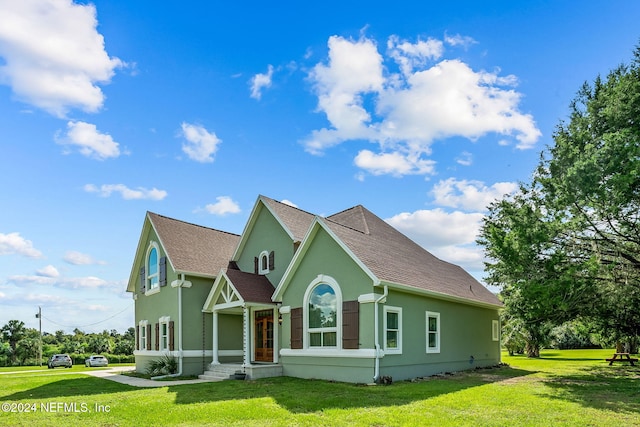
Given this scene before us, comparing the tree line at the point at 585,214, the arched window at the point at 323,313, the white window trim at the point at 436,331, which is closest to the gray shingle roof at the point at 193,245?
the arched window at the point at 323,313

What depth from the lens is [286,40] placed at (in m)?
16.7

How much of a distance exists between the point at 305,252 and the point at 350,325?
11.0 feet

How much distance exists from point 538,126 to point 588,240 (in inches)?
179

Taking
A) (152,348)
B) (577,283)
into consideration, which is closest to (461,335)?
(577,283)

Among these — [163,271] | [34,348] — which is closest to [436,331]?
[163,271]

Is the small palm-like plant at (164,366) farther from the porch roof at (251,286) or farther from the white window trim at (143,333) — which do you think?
the porch roof at (251,286)

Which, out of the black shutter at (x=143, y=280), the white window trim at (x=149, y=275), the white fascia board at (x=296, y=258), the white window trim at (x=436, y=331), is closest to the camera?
the white fascia board at (x=296, y=258)

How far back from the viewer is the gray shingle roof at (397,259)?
16.9m

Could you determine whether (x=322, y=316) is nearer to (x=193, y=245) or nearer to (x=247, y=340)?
(x=247, y=340)

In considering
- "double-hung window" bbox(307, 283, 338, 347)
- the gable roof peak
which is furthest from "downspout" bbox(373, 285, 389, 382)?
the gable roof peak

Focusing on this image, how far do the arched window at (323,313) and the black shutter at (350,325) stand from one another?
0.66 feet

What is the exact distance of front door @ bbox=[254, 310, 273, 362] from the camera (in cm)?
1995

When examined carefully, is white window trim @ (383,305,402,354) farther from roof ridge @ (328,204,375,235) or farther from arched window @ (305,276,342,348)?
roof ridge @ (328,204,375,235)

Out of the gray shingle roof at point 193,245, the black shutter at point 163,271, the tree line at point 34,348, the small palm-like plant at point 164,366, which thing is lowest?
the tree line at point 34,348
